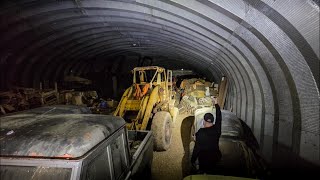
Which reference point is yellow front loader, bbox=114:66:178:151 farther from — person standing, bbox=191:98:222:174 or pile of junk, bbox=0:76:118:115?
pile of junk, bbox=0:76:118:115

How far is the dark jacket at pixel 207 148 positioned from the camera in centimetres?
462

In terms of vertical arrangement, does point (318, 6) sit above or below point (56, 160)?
above

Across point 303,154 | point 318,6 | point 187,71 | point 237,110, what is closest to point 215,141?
point 303,154

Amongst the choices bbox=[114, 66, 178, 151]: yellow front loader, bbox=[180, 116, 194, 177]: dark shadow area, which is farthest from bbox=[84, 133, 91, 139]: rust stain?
bbox=[114, 66, 178, 151]: yellow front loader

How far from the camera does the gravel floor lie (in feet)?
21.0

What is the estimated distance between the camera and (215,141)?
4680 mm

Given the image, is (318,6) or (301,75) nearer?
(318,6)

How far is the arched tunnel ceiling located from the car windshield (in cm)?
402

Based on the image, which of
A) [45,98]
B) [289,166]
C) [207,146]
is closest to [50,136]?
[207,146]

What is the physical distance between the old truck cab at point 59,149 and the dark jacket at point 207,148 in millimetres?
1855

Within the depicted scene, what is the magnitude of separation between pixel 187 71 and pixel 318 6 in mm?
22120

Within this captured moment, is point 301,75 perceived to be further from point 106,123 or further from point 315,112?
point 106,123

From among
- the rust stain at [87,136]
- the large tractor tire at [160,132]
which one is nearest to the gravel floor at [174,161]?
the large tractor tire at [160,132]

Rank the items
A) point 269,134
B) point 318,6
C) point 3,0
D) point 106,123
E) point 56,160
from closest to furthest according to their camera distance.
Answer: point 56,160
point 318,6
point 106,123
point 269,134
point 3,0
